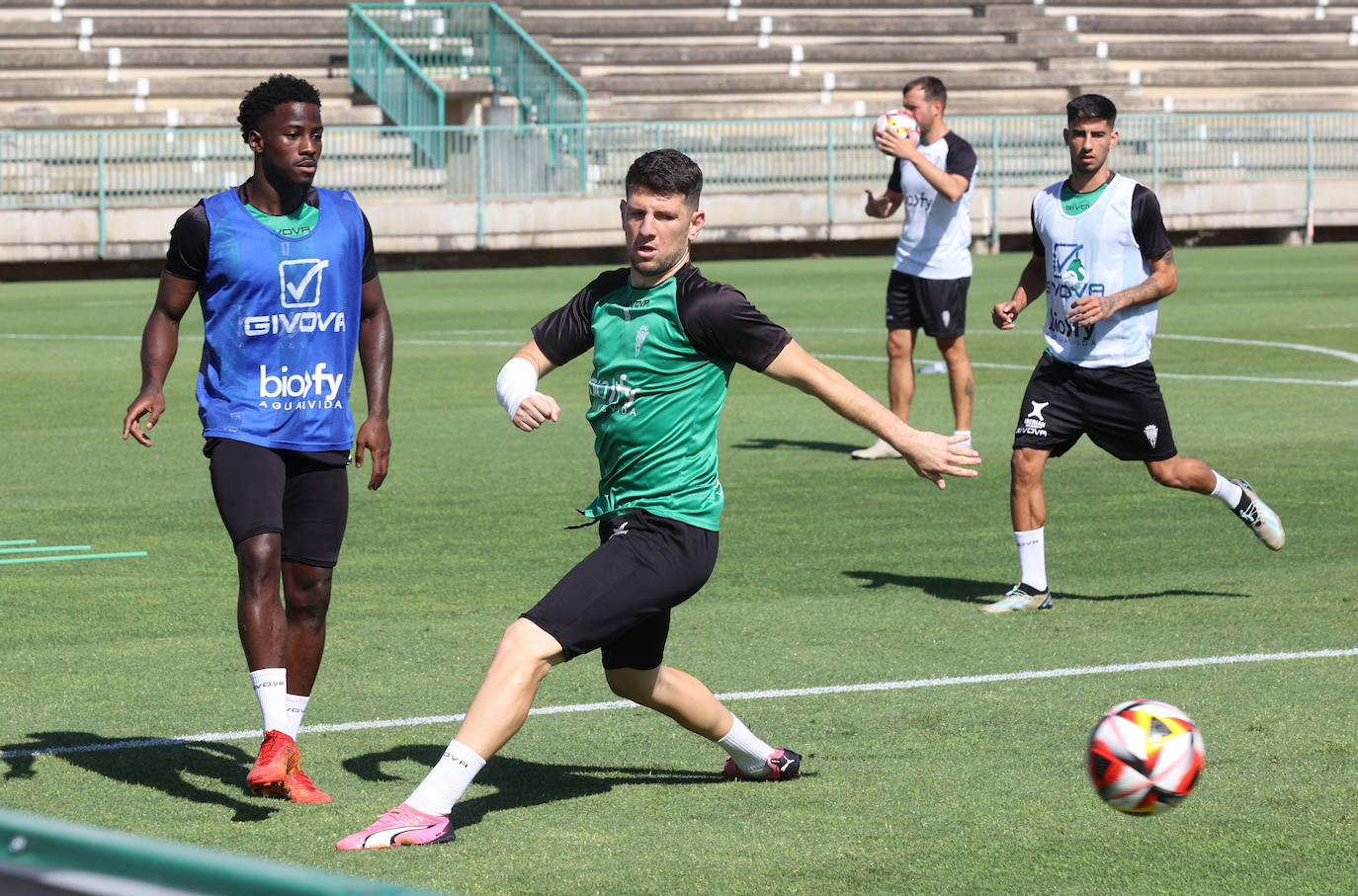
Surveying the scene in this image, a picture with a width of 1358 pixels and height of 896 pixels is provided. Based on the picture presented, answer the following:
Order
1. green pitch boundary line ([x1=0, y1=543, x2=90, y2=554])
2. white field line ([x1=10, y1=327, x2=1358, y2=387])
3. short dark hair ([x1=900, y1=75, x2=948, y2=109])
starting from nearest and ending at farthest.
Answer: green pitch boundary line ([x1=0, y1=543, x2=90, y2=554])
short dark hair ([x1=900, y1=75, x2=948, y2=109])
white field line ([x1=10, y1=327, x2=1358, y2=387])

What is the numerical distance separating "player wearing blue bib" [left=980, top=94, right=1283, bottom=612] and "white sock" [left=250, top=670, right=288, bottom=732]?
3570 mm

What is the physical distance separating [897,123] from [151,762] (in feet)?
25.0

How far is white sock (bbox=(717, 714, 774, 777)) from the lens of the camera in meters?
5.61

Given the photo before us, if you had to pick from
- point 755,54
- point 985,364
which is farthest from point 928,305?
point 755,54

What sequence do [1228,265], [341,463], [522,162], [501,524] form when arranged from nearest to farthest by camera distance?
[341,463] → [501,524] → [1228,265] → [522,162]

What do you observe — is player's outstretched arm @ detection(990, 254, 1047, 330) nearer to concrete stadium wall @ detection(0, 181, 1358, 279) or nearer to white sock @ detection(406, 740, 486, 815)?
white sock @ detection(406, 740, 486, 815)

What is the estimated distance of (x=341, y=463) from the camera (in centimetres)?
591

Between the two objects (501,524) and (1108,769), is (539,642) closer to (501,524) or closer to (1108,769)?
(1108,769)

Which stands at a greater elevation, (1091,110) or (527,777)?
(1091,110)

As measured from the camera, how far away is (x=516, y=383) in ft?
17.2

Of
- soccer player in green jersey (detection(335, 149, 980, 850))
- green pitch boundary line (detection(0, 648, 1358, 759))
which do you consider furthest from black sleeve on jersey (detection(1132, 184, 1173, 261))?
soccer player in green jersey (detection(335, 149, 980, 850))

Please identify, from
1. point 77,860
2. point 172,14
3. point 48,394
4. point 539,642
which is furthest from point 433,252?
point 77,860

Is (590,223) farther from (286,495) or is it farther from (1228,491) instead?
(286,495)

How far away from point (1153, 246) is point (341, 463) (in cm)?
402
